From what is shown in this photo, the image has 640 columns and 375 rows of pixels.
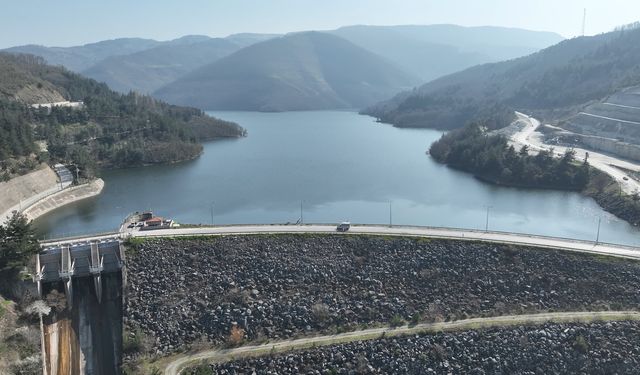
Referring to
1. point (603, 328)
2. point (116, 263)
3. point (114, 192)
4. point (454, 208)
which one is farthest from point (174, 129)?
point (603, 328)

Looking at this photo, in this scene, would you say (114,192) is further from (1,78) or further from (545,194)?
(545,194)

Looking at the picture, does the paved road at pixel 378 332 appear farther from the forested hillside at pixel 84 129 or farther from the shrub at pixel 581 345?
the forested hillside at pixel 84 129

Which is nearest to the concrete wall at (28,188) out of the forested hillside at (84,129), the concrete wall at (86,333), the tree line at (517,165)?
the forested hillside at (84,129)

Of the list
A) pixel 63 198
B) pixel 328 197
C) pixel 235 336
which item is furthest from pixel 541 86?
pixel 235 336

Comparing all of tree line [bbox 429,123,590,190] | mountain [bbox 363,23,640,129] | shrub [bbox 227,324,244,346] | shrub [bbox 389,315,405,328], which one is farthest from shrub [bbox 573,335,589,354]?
mountain [bbox 363,23,640,129]

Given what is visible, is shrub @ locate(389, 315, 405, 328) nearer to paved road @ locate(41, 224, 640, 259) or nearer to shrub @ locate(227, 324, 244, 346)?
shrub @ locate(227, 324, 244, 346)

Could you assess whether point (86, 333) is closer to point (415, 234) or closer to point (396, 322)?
point (396, 322)
